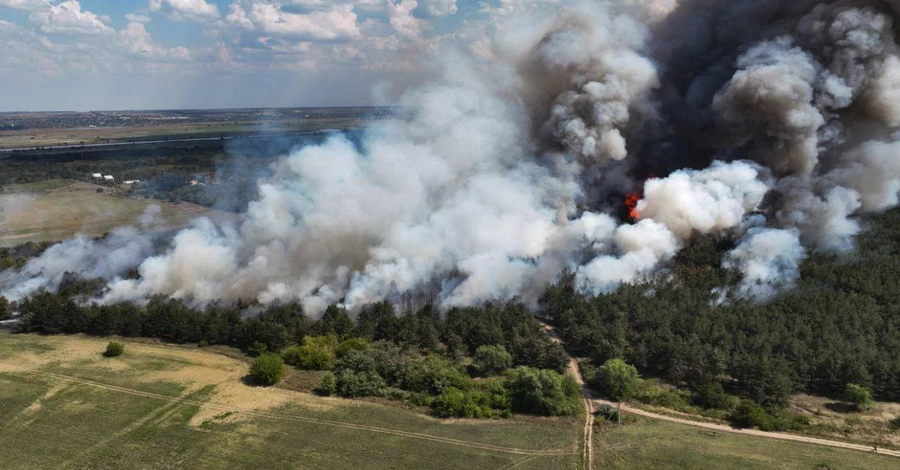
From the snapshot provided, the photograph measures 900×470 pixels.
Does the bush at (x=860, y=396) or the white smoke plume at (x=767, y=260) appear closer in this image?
the bush at (x=860, y=396)

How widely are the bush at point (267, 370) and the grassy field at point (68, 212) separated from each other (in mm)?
39815

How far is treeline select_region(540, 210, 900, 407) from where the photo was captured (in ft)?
123

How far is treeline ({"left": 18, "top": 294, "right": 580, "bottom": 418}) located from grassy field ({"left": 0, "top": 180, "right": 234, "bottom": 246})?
91.3ft

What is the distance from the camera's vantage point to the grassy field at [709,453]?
99.0 ft

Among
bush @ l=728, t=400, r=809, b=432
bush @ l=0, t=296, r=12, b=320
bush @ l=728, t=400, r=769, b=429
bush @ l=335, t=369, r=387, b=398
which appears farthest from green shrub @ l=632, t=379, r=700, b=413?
bush @ l=0, t=296, r=12, b=320

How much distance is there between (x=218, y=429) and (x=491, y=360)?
56.6ft

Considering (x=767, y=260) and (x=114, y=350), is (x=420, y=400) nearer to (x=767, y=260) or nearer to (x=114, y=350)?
(x=114, y=350)

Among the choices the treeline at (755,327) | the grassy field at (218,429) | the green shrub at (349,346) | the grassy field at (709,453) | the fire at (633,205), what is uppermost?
the fire at (633,205)

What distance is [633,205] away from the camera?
207 feet

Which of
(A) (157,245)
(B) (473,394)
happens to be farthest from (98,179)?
(B) (473,394)

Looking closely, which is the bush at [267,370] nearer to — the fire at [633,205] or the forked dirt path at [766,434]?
the forked dirt path at [766,434]

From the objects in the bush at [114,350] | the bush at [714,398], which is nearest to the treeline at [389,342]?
the bush at [114,350]

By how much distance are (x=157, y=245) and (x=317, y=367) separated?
101 feet

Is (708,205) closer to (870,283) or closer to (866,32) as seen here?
(870,283)
